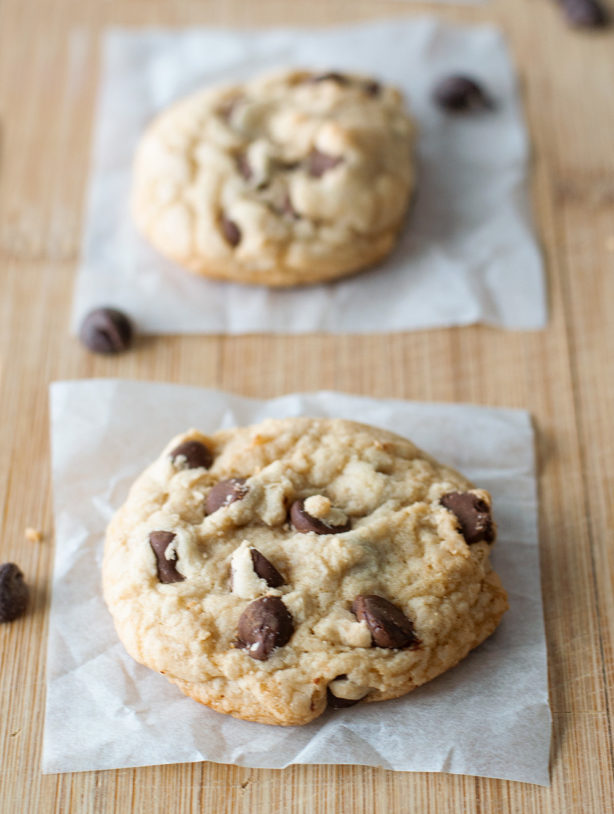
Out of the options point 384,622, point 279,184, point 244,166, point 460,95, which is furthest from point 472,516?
point 460,95

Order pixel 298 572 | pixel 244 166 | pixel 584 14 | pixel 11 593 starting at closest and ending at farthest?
pixel 298 572 → pixel 11 593 → pixel 244 166 → pixel 584 14

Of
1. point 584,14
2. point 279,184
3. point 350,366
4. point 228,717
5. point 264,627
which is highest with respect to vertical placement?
point 584,14

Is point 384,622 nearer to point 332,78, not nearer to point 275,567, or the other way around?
point 275,567

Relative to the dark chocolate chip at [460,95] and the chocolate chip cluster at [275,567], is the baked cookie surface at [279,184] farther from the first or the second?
the chocolate chip cluster at [275,567]

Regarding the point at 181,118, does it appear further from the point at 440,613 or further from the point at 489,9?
the point at 440,613

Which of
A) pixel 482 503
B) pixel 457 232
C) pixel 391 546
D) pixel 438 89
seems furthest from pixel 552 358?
pixel 438 89

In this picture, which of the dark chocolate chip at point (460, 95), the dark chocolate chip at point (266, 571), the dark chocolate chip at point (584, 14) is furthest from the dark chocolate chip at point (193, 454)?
the dark chocolate chip at point (584, 14)
